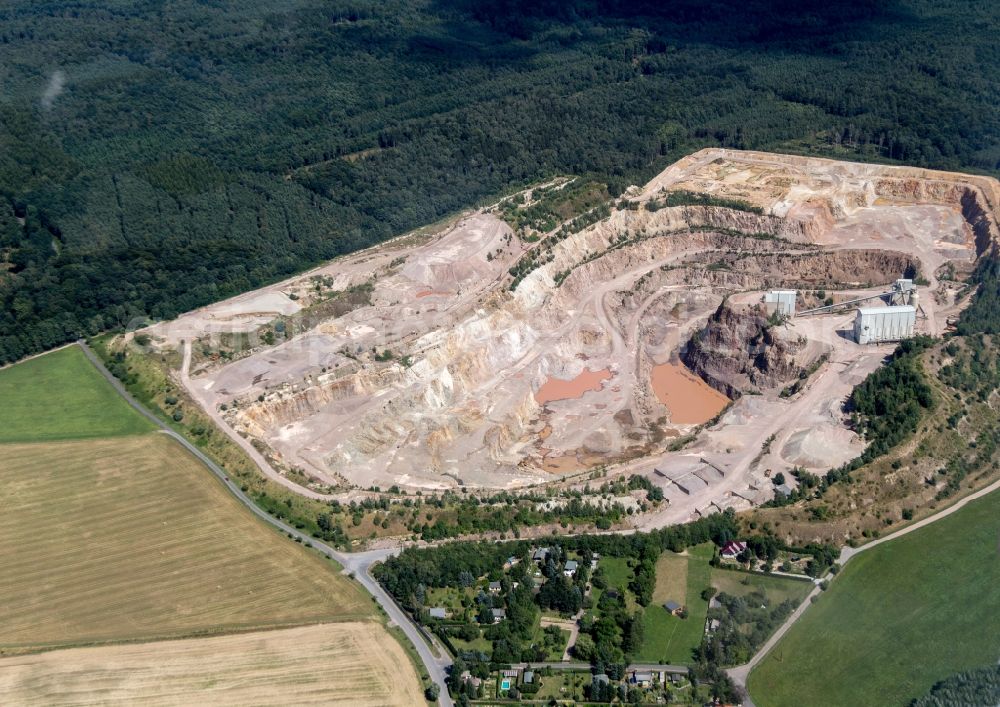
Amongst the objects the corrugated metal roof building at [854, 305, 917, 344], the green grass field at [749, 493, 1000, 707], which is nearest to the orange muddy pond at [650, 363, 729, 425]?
the corrugated metal roof building at [854, 305, 917, 344]

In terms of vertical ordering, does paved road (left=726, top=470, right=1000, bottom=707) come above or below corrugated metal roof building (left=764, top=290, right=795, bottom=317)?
below

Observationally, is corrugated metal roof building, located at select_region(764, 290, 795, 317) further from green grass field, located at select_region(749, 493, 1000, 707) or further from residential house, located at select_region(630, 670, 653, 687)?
residential house, located at select_region(630, 670, 653, 687)

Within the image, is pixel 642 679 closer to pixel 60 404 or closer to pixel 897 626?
pixel 897 626

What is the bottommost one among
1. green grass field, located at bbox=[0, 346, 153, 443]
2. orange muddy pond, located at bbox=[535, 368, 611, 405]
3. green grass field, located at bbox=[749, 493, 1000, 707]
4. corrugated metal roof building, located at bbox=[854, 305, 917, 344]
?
orange muddy pond, located at bbox=[535, 368, 611, 405]

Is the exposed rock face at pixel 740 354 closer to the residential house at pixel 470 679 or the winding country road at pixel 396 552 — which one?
the winding country road at pixel 396 552

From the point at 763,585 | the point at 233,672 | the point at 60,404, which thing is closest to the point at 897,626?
the point at 763,585

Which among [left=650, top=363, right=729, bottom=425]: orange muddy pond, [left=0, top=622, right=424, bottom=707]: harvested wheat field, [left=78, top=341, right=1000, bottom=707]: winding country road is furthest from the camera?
[left=650, top=363, right=729, bottom=425]: orange muddy pond

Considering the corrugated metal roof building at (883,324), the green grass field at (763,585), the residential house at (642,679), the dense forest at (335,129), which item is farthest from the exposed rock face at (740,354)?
the residential house at (642,679)
